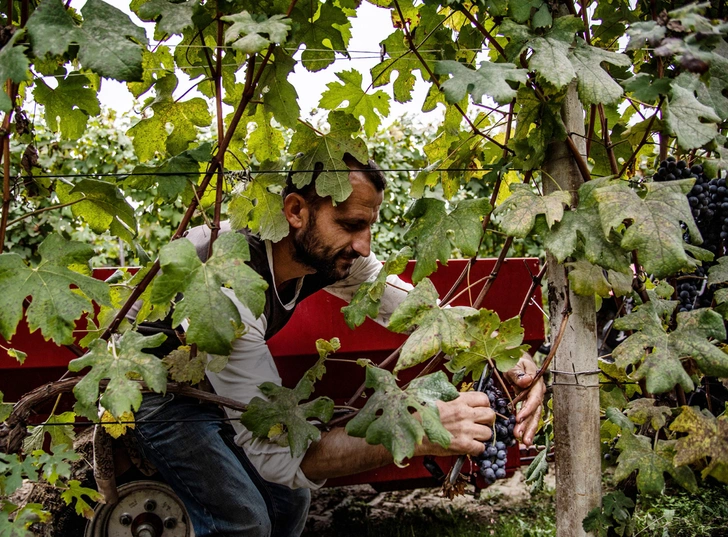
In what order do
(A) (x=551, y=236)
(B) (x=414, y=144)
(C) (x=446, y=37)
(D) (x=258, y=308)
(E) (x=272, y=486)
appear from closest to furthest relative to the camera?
1. (D) (x=258, y=308)
2. (A) (x=551, y=236)
3. (C) (x=446, y=37)
4. (E) (x=272, y=486)
5. (B) (x=414, y=144)

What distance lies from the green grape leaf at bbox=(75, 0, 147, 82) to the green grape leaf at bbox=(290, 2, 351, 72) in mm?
551

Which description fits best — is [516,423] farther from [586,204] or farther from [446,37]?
[446,37]

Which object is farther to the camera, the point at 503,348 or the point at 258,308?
the point at 503,348

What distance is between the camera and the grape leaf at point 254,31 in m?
1.47

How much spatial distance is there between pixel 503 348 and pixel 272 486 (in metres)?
1.44

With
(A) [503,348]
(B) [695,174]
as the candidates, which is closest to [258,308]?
(A) [503,348]

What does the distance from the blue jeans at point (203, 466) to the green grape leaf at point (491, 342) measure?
1145 mm

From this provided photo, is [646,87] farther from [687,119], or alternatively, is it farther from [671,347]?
[671,347]

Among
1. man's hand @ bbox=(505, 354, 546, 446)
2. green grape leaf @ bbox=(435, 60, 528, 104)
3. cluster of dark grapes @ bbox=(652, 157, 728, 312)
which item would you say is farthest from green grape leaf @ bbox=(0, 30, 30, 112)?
cluster of dark grapes @ bbox=(652, 157, 728, 312)

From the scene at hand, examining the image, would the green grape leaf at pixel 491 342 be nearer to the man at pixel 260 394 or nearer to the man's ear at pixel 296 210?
the man at pixel 260 394

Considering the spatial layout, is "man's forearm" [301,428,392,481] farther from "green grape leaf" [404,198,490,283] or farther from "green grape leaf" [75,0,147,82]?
"green grape leaf" [75,0,147,82]

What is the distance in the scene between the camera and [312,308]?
2.92 metres

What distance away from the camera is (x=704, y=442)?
174 centimetres

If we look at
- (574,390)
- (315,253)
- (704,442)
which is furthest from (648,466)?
(315,253)
